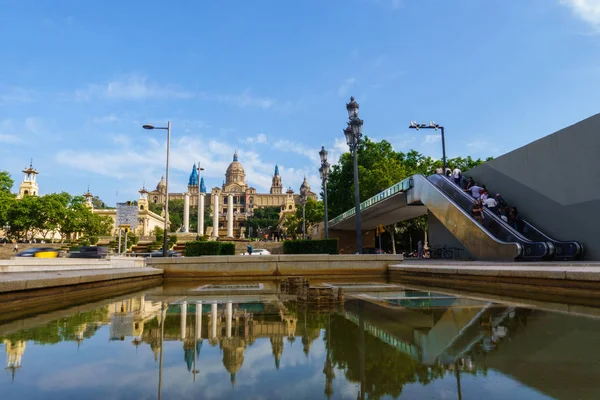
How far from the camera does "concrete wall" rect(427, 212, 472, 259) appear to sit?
24.5 metres

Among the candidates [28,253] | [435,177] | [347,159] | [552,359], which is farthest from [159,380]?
[347,159]

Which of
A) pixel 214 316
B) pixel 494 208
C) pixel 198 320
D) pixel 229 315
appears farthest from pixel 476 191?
pixel 198 320

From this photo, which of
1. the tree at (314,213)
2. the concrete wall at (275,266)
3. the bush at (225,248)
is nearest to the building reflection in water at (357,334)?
the concrete wall at (275,266)

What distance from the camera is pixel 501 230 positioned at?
57.6ft

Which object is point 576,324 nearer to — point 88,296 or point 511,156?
point 88,296

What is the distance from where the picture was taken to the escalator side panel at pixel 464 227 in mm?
16888

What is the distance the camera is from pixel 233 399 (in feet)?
9.44

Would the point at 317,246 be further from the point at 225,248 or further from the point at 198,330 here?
the point at 198,330

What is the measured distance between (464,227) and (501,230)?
2.18 meters

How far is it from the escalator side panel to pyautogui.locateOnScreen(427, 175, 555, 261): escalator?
274 millimetres

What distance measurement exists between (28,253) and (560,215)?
30728 mm

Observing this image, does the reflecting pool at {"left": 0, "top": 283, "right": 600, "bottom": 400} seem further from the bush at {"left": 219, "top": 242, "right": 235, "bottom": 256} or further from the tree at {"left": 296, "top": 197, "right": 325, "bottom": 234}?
the tree at {"left": 296, "top": 197, "right": 325, "bottom": 234}

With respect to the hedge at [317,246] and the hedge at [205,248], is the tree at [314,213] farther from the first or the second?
the hedge at [317,246]

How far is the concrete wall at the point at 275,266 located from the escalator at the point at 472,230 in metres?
4.40
